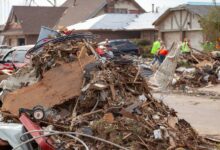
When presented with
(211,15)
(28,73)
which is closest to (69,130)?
(28,73)

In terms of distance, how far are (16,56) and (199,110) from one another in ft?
24.6

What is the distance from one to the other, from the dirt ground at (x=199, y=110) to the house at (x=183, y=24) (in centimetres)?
2434

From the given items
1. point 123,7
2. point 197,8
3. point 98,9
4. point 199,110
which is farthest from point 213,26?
point 123,7

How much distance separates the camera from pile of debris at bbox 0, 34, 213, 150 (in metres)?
7.05

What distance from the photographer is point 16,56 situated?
18531 millimetres

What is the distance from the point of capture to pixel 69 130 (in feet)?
23.5

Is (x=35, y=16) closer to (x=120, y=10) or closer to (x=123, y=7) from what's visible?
(x=120, y=10)

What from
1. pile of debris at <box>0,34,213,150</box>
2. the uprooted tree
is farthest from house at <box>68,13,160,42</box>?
pile of debris at <box>0,34,213,150</box>

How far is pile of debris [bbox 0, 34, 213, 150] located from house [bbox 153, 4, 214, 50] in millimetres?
33959

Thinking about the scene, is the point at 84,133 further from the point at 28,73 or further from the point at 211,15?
the point at 211,15

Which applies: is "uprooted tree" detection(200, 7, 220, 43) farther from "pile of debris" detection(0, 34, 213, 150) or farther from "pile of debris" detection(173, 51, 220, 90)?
"pile of debris" detection(0, 34, 213, 150)

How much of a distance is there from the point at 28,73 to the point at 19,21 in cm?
5303

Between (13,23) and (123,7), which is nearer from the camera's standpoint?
(13,23)

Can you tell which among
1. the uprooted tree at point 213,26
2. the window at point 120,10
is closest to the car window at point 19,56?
the uprooted tree at point 213,26
